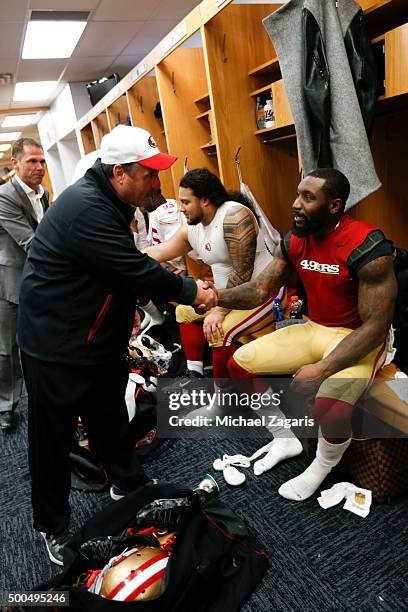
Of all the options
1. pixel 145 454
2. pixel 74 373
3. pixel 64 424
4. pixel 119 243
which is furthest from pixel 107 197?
pixel 145 454

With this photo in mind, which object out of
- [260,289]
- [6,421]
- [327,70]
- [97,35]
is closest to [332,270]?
[260,289]

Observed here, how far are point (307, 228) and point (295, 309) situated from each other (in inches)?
28.8

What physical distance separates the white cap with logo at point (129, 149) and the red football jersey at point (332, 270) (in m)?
0.69

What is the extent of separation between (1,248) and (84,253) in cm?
146

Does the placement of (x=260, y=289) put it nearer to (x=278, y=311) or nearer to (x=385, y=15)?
(x=278, y=311)

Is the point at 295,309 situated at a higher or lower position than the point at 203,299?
lower

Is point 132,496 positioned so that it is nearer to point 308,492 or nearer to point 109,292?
point 308,492

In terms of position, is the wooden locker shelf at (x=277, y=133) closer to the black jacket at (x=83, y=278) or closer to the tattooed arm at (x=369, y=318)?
the tattooed arm at (x=369, y=318)

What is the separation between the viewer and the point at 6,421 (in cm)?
263

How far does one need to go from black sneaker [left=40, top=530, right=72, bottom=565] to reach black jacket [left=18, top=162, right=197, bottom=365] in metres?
0.70

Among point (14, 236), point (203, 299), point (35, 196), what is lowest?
point (203, 299)

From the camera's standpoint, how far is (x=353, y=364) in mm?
1632

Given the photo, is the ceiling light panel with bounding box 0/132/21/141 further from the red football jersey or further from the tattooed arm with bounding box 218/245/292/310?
the red football jersey

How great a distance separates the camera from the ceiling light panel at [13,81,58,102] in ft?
20.0
